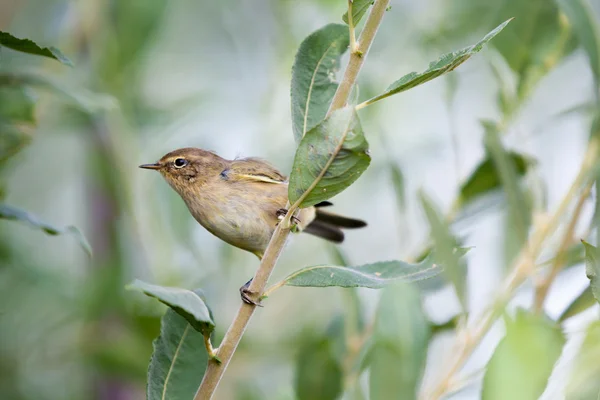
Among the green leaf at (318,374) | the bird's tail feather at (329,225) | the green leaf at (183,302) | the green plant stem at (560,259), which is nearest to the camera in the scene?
the green leaf at (183,302)

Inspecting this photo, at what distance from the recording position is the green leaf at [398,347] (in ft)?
4.72

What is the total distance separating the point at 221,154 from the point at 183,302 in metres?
2.14

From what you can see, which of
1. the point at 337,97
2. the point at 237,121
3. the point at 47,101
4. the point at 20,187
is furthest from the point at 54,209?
the point at 337,97

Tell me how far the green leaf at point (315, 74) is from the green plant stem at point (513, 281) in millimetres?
656

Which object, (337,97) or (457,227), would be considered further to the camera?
(457,227)

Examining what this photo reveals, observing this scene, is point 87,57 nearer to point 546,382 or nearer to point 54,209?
point 54,209

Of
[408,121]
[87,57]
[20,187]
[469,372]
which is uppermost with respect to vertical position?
[408,121]

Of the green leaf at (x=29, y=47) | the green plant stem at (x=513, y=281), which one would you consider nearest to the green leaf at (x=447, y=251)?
the green plant stem at (x=513, y=281)

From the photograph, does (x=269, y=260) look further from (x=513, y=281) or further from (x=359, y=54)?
(x=513, y=281)

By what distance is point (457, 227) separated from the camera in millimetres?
2422

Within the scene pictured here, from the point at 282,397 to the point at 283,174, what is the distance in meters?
1.03

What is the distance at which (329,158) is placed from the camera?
1380mm

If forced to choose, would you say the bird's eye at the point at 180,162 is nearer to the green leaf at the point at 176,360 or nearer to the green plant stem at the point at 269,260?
the green leaf at the point at 176,360

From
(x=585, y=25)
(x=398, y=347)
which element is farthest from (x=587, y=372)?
(x=585, y=25)
